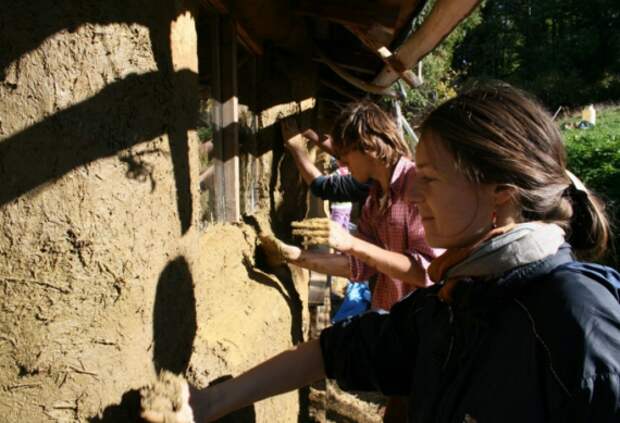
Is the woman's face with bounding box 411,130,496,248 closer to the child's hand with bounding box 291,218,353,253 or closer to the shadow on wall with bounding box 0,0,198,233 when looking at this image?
the shadow on wall with bounding box 0,0,198,233

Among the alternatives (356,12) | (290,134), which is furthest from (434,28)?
(290,134)

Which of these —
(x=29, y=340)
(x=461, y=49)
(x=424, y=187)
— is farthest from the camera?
(x=461, y=49)

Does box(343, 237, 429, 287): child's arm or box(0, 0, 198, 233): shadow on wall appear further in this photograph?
box(343, 237, 429, 287): child's arm

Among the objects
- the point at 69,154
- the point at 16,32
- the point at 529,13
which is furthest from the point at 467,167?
the point at 529,13

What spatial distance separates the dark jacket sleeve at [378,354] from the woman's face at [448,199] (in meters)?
0.27

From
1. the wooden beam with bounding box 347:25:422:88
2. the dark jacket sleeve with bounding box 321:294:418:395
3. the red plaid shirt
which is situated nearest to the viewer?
the dark jacket sleeve with bounding box 321:294:418:395

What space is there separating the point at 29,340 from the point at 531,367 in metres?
0.93

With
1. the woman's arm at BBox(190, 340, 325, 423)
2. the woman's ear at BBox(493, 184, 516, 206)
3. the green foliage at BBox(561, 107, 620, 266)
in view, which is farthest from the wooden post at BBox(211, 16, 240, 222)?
the green foliage at BBox(561, 107, 620, 266)

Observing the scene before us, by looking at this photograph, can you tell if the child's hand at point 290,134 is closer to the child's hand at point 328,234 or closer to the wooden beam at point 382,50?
the wooden beam at point 382,50

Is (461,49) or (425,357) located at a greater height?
(461,49)

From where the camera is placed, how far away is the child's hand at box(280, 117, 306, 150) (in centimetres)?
377

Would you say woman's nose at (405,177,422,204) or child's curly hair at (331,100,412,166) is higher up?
child's curly hair at (331,100,412,166)

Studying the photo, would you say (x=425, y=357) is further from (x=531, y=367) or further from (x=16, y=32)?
(x=16, y=32)

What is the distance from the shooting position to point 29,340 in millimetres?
1024
